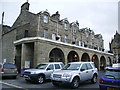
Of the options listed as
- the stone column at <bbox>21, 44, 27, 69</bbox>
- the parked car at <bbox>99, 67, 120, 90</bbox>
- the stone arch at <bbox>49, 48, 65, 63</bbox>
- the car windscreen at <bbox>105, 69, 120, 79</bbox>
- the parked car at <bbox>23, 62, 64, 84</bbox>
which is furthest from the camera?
the stone arch at <bbox>49, 48, 65, 63</bbox>

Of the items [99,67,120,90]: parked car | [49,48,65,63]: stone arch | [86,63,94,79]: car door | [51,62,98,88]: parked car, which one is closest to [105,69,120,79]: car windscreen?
[99,67,120,90]: parked car

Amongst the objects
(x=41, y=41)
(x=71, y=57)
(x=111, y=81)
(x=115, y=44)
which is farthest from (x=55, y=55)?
(x=115, y=44)

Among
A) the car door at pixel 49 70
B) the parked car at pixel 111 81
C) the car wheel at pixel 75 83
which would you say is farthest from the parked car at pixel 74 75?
the parked car at pixel 111 81

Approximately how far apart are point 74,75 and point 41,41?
38.1ft

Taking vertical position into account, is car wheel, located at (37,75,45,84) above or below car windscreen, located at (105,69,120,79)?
below

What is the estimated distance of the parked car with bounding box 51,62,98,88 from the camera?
9.53 metres

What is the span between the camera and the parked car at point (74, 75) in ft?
31.3

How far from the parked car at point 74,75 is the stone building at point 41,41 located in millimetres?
9636

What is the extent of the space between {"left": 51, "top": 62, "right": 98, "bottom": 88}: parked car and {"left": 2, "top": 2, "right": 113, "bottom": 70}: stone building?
31.6 ft

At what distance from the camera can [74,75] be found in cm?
973

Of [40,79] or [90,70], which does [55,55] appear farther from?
[90,70]

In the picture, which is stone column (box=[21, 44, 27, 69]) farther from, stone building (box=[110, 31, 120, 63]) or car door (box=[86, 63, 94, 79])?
stone building (box=[110, 31, 120, 63])

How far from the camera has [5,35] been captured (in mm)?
29562

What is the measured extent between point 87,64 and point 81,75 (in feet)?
5.61
